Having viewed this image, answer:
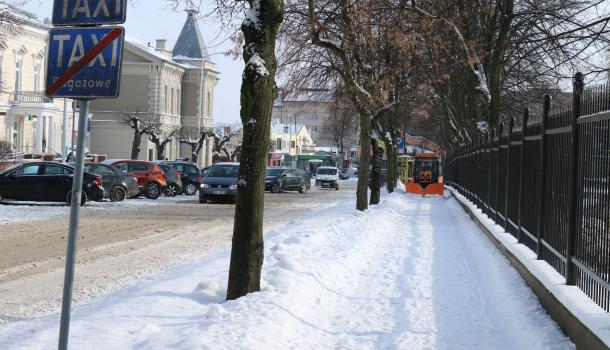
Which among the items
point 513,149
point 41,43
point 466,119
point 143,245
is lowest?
point 143,245

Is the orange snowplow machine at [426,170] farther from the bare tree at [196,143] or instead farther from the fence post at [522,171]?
the fence post at [522,171]

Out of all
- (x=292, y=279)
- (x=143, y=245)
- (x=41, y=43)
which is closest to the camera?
(x=292, y=279)

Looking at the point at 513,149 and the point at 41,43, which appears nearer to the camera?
the point at 513,149

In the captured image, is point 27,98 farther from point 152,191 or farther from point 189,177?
point 152,191

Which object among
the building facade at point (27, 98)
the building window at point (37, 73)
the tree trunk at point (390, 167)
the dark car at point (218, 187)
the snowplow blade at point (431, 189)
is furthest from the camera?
the building window at point (37, 73)

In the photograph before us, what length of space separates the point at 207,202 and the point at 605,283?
25.2 m

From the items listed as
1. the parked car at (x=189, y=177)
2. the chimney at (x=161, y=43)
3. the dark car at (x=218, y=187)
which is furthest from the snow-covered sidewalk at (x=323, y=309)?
the chimney at (x=161, y=43)

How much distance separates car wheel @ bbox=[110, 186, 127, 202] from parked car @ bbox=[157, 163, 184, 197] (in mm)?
5052

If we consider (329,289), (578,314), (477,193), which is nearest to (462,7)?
(477,193)

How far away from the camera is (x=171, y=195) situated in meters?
34.2

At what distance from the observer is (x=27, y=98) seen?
170ft

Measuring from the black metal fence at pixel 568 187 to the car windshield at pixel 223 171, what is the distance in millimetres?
18467

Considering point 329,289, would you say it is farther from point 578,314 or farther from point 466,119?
point 466,119

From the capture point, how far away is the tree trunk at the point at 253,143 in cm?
852
